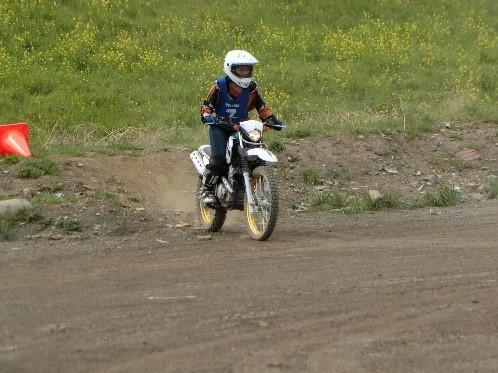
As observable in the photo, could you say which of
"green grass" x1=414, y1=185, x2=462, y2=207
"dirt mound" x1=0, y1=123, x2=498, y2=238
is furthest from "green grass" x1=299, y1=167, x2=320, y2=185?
"green grass" x1=414, y1=185, x2=462, y2=207

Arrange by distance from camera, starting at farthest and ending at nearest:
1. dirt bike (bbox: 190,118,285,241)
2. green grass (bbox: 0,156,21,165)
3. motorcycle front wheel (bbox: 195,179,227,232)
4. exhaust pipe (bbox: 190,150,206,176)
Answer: green grass (bbox: 0,156,21,165) → exhaust pipe (bbox: 190,150,206,176) → motorcycle front wheel (bbox: 195,179,227,232) → dirt bike (bbox: 190,118,285,241)

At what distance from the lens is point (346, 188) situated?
14.1 m

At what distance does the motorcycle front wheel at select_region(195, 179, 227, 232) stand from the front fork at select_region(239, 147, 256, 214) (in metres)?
0.83

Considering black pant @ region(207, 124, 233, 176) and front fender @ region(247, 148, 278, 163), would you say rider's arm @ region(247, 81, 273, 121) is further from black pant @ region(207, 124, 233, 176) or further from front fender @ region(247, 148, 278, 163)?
front fender @ region(247, 148, 278, 163)

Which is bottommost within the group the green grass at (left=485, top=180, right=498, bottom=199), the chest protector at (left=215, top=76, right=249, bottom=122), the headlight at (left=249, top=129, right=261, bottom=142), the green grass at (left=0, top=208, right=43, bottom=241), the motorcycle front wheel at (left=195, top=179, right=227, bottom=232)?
the green grass at (left=485, top=180, right=498, bottom=199)

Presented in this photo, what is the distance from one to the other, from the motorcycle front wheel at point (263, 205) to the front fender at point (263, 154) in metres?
0.23

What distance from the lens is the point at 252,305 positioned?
6.33m

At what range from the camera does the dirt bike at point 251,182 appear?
31.6 feet

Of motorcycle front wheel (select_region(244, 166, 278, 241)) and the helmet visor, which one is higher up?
the helmet visor

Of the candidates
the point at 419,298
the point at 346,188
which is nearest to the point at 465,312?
the point at 419,298

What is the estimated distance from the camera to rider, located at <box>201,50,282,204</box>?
33.3ft

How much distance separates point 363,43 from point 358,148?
1089 cm

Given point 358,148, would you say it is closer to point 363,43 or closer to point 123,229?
point 123,229

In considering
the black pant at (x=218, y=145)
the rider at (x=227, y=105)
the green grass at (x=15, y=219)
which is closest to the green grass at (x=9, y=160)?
the green grass at (x=15, y=219)
